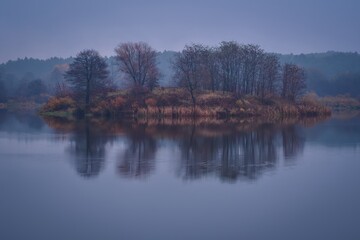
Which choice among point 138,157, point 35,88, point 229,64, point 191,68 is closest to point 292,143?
point 138,157

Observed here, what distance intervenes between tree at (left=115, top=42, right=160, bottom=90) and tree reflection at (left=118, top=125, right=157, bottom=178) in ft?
109

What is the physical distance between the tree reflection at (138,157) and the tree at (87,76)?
27725 mm

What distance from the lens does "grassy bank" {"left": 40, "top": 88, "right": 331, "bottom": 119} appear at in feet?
172

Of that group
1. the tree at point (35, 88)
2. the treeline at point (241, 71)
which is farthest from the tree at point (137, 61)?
the tree at point (35, 88)

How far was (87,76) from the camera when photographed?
55.5 metres

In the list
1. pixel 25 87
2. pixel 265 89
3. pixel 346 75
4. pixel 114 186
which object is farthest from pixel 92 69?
pixel 346 75

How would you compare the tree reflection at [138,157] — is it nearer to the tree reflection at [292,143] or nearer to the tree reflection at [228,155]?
the tree reflection at [228,155]

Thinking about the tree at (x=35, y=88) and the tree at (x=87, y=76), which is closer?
the tree at (x=87, y=76)

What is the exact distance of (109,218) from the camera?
38.1ft

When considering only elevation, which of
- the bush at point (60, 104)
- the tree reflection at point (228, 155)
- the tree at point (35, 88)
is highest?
the tree at point (35, 88)

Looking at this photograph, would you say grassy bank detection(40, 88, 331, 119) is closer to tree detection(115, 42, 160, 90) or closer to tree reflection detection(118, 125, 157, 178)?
tree detection(115, 42, 160, 90)

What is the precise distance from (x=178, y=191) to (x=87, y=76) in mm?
43122

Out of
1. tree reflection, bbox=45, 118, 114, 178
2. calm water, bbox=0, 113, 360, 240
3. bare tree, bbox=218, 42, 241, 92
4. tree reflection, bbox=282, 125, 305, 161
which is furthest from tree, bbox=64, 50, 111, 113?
calm water, bbox=0, 113, 360, 240

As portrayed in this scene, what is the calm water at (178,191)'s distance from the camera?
1095 centimetres
